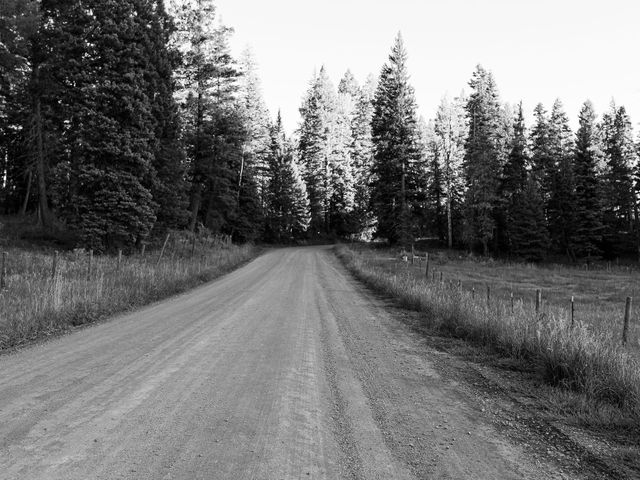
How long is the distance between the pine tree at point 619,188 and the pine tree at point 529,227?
776 centimetres

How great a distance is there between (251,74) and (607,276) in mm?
40052

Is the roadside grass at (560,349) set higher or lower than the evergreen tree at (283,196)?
lower

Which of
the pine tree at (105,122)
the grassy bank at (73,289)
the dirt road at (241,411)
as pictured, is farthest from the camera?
the pine tree at (105,122)

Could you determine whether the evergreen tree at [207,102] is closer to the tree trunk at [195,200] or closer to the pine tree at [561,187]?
the tree trunk at [195,200]

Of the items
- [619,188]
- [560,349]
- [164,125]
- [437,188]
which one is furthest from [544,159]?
[560,349]

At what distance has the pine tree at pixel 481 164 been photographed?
40531 millimetres

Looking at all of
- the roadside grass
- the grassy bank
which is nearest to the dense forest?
the grassy bank

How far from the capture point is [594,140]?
176ft

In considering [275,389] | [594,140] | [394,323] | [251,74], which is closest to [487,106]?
[594,140]

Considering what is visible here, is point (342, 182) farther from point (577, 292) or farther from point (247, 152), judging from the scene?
point (577, 292)

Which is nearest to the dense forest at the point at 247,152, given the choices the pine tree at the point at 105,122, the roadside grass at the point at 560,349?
the pine tree at the point at 105,122

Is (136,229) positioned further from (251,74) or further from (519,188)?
(519,188)

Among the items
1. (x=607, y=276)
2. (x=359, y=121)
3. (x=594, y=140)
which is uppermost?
(x=359, y=121)

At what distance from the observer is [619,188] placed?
46.8 meters
